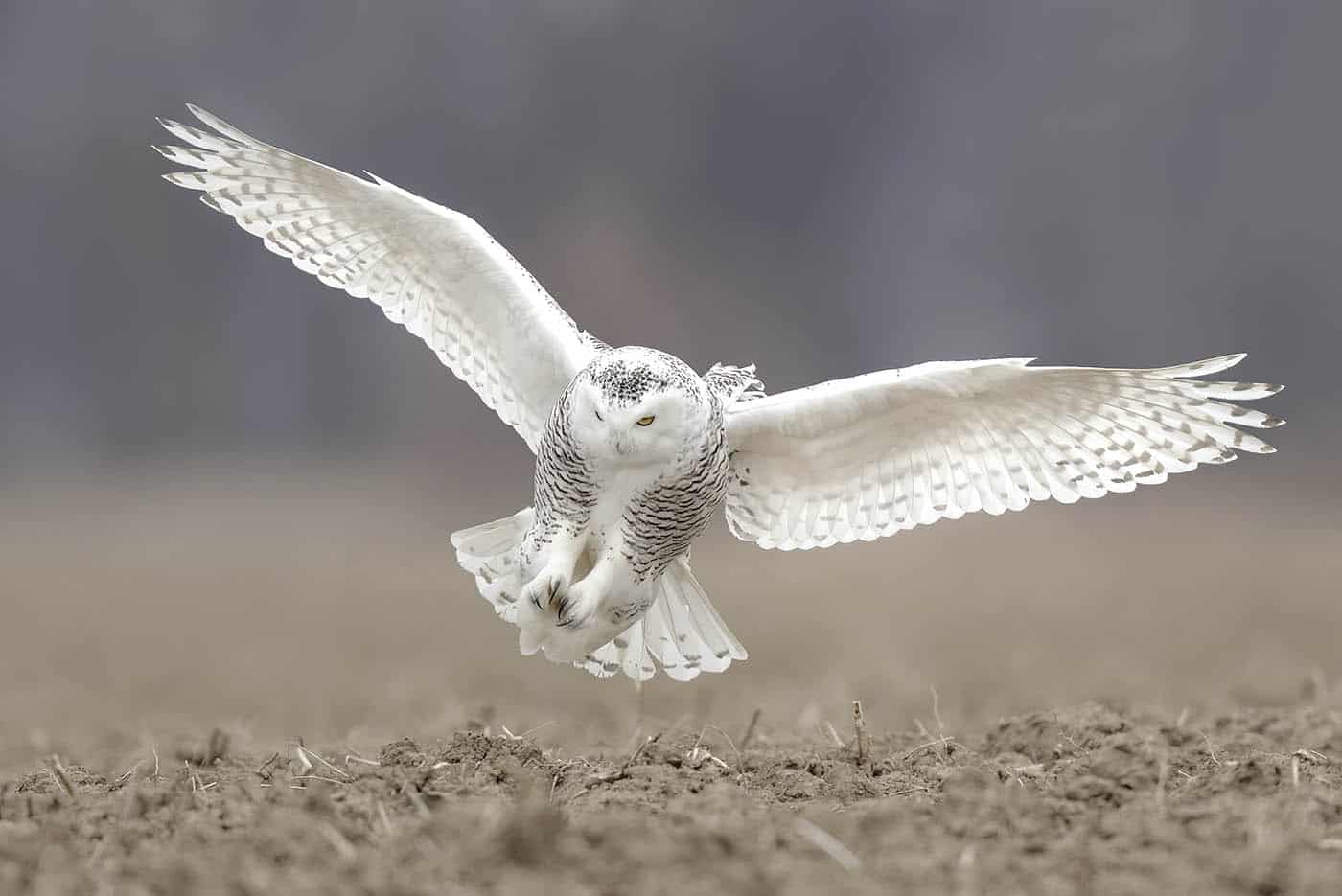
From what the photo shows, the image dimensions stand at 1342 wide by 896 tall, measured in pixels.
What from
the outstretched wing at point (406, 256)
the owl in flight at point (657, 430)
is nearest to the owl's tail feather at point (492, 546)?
the owl in flight at point (657, 430)

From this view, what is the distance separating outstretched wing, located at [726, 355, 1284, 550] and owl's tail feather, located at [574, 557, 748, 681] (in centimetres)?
49

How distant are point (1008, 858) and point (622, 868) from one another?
3.15ft

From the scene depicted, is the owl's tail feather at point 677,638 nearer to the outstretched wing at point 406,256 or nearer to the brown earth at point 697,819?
the brown earth at point 697,819

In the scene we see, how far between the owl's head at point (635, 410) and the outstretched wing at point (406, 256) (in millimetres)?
1000

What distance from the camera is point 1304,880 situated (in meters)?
2.88

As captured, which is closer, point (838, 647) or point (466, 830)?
point (466, 830)

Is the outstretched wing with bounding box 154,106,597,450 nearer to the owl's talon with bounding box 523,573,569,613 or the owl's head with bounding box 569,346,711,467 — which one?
the owl's head with bounding box 569,346,711,467

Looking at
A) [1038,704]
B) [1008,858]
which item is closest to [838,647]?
[1038,704]

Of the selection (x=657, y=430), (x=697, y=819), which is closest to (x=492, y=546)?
(x=657, y=430)

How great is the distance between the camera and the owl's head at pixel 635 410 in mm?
4738

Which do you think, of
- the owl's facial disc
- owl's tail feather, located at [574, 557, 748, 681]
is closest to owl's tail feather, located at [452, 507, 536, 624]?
owl's tail feather, located at [574, 557, 748, 681]

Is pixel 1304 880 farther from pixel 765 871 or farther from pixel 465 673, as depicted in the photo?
pixel 465 673

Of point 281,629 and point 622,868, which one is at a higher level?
point 281,629

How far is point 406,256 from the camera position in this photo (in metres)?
6.13
